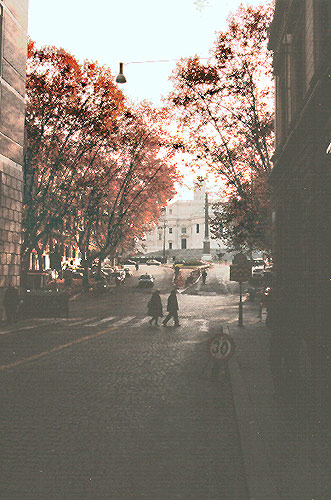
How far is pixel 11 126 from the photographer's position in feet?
73.4

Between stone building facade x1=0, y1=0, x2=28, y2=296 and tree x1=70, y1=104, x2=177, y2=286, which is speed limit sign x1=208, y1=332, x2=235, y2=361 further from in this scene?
tree x1=70, y1=104, x2=177, y2=286

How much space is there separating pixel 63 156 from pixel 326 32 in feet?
65.3

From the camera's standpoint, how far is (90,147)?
99.6ft

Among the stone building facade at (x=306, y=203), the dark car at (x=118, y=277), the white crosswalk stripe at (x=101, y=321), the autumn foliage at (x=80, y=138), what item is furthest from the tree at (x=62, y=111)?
the dark car at (x=118, y=277)

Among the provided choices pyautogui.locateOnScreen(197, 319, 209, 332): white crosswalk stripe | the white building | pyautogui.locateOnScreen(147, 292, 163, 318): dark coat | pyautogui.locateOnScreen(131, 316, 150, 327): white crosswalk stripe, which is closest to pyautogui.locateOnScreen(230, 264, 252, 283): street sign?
pyautogui.locateOnScreen(197, 319, 209, 332): white crosswalk stripe

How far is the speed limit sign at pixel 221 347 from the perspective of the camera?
1067cm

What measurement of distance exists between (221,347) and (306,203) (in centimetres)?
365

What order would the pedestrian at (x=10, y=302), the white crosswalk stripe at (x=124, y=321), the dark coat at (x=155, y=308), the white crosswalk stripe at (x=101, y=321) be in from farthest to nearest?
the white crosswalk stripe at (x=124, y=321) < the white crosswalk stripe at (x=101, y=321) < the dark coat at (x=155, y=308) < the pedestrian at (x=10, y=302)

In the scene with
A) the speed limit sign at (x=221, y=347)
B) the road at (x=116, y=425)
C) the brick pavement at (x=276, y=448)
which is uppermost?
the speed limit sign at (x=221, y=347)

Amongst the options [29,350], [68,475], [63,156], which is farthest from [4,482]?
[63,156]

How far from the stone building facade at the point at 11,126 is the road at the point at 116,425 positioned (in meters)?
7.13

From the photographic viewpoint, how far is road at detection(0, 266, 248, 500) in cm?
518

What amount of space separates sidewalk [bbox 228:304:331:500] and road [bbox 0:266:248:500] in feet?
0.62

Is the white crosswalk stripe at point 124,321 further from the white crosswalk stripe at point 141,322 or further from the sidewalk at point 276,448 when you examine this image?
the sidewalk at point 276,448
